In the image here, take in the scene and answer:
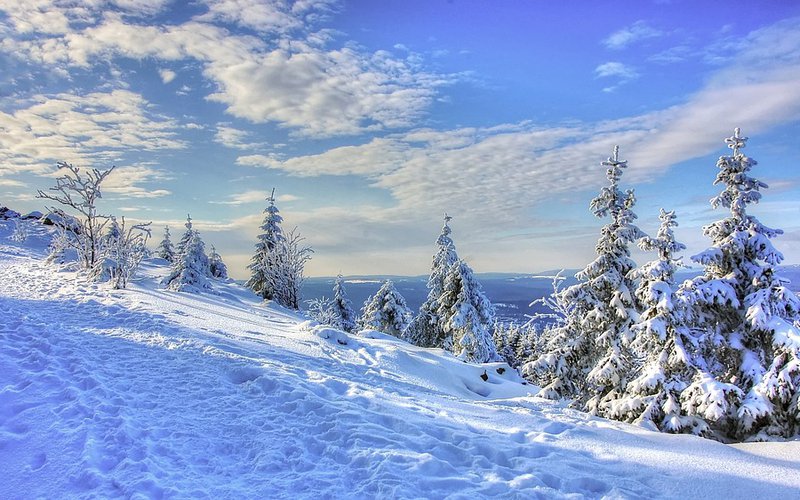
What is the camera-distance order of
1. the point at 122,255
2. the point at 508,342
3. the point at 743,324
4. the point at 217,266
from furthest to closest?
the point at 508,342
the point at 217,266
the point at 122,255
the point at 743,324

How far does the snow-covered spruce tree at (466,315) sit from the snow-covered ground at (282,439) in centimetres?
1729

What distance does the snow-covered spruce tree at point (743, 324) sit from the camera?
8.16 meters

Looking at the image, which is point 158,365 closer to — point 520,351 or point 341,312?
point 341,312

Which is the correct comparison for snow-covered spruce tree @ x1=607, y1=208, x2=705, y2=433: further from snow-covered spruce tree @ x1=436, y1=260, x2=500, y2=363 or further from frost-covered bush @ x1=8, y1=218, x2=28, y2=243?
frost-covered bush @ x1=8, y1=218, x2=28, y2=243

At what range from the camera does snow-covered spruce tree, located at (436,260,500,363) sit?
2661cm

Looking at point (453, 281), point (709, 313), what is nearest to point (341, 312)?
point (453, 281)

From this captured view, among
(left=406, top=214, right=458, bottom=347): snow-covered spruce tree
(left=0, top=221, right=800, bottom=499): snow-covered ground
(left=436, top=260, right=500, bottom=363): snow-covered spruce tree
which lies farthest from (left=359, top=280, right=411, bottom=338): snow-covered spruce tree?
(left=0, top=221, right=800, bottom=499): snow-covered ground

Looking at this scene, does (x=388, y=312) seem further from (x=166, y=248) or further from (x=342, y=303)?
(x=166, y=248)

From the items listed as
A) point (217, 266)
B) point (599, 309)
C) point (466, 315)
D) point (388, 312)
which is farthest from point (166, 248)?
point (599, 309)

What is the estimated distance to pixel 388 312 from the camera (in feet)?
107

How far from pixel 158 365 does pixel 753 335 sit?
12451 mm

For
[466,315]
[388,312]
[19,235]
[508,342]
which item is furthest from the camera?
[508,342]

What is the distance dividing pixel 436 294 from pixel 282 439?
83.2 feet

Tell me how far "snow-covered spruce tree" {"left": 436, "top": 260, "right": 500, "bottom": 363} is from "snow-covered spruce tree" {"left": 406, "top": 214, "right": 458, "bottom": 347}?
1.07m
